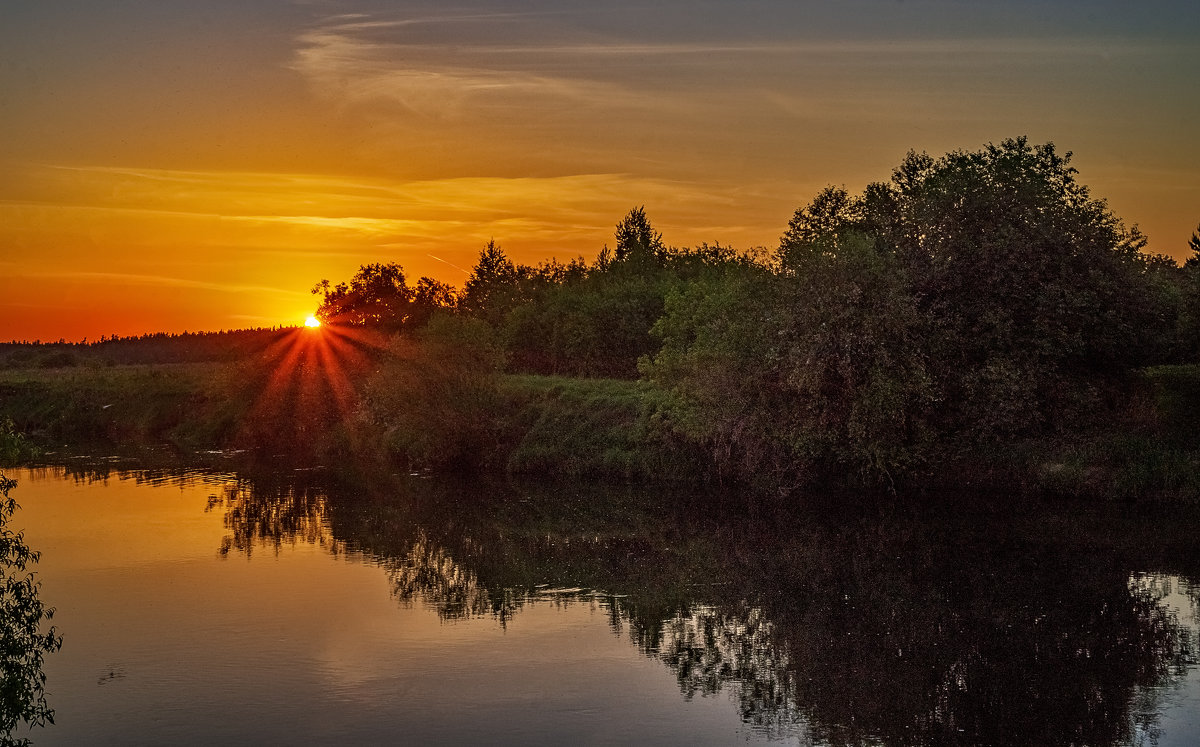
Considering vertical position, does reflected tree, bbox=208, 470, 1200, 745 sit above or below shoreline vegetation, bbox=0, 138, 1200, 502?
below

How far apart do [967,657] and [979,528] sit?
13251mm

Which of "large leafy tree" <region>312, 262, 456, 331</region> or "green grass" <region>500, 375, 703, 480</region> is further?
"large leafy tree" <region>312, 262, 456, 331</region>

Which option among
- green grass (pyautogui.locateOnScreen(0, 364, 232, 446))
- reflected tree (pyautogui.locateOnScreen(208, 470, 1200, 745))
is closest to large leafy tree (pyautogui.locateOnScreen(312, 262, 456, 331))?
green grass (pyautogui.locateOnScreen(0, 364, 232, 446))

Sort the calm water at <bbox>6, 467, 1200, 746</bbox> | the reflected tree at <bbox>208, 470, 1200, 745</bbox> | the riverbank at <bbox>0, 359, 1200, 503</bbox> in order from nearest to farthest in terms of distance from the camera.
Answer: the calm water at <bbox>6, 467, 1200, 746</bbox> → the reflected tree at <bbox>208, 470, 1200, 745</bbox> → the riverbank at <bbox>0, 359, 1200, 503</bbox>

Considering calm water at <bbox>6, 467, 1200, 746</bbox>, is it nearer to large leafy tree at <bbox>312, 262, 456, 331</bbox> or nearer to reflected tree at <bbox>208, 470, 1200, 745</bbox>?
reflected tree at <bbox>208, 470, 1200, 745</bbox>

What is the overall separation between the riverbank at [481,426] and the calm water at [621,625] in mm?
3471

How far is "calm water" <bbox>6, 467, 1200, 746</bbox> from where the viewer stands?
18719 mm

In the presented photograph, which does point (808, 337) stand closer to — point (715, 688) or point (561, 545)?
point (561, 545)

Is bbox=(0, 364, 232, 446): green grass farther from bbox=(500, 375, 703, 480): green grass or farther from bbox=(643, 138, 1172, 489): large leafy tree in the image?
bbox=(643, 138, 1172, 489): large leafy tree

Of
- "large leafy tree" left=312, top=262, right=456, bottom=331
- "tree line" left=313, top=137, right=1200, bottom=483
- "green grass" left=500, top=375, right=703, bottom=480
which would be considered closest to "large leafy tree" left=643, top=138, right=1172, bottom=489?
"tree line" left=313, top=137, right=1200, bottom=483

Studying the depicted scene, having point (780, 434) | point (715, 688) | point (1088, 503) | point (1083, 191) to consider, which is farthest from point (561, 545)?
point (1083, 191)

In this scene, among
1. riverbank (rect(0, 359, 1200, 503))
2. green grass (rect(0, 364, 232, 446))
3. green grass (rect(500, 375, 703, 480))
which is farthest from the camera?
green grass (rect(0, 364, 232, 446))

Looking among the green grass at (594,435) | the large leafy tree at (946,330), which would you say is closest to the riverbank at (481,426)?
the green grass at (594,435)

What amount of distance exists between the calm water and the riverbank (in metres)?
3.47
